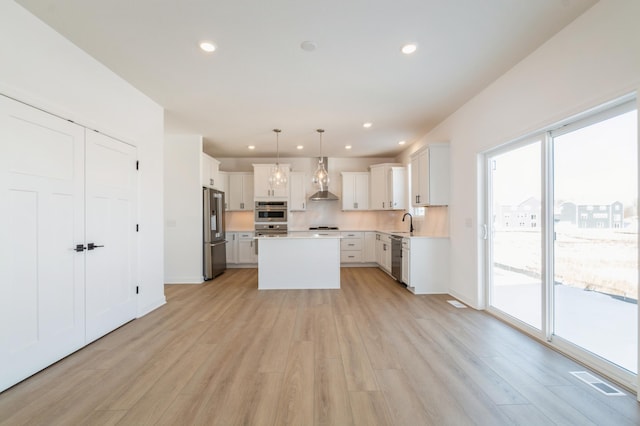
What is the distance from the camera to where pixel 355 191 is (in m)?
6.91

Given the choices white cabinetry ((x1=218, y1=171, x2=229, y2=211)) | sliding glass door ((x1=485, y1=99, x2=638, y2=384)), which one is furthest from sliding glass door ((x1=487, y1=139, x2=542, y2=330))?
white cabinetry ((x1=218, y1=171, x2=229, y2=211))

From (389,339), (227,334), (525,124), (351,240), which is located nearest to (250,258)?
(351,240)

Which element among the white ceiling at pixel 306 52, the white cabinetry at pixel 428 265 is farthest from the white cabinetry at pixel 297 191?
the white cabinetry at pixel 428 265

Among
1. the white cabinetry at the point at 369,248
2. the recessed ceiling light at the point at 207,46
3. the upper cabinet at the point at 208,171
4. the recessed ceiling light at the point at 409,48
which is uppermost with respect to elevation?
the recessed ceiling light at the point at 409,48

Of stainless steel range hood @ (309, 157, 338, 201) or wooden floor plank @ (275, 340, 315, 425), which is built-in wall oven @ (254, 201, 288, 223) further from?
wooden floor plank @ (275, 340, 315, 425)

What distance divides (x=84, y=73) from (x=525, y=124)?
4.57 metres

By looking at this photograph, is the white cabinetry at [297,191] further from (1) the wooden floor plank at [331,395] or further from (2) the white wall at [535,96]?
(1) the wooden floor plank at [331,395]

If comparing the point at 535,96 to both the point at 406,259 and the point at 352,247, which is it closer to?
the point at 406,259

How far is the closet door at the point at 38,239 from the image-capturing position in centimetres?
193

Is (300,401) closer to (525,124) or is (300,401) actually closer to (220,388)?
(220,388)

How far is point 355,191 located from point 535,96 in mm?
4538

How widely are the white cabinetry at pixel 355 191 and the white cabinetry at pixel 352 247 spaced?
775 mm

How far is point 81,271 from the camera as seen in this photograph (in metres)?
2.53

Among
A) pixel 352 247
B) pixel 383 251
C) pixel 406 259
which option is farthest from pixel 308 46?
pixel 352 247
